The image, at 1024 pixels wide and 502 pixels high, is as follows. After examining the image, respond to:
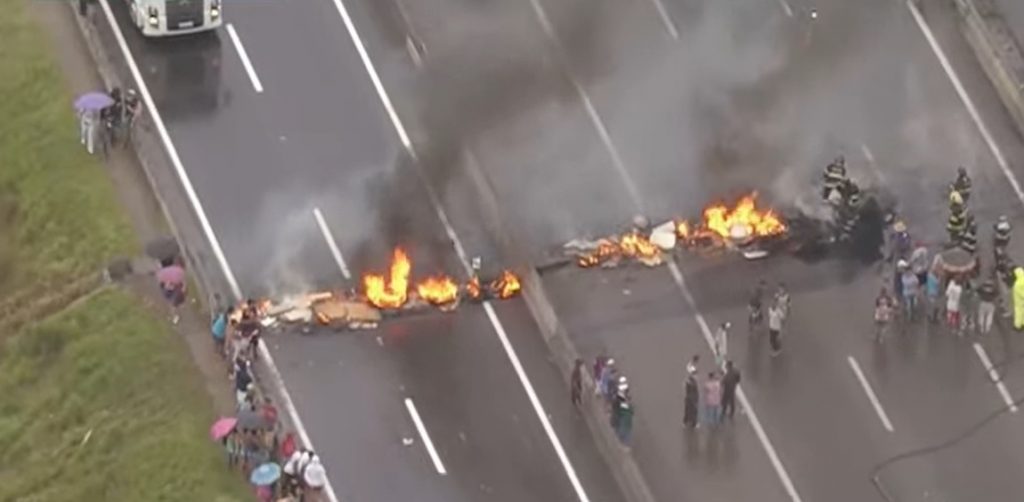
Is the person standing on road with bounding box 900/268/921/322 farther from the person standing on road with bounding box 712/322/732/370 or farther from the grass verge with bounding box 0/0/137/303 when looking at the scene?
the grass verge with bounding box 0/0/137/303

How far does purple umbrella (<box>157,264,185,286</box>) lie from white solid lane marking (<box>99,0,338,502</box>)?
1.02m

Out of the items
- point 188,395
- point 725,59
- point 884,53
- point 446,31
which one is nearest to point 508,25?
point 446,31

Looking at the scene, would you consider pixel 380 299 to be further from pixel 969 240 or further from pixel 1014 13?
pixel 1014 13

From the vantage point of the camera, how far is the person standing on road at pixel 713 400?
163 ft

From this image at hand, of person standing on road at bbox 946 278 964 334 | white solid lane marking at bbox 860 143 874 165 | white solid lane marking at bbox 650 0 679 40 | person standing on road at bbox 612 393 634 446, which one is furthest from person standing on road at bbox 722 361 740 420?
white solid lane marking at bbox 650 0 679 40

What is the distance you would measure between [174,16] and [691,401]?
16.7 m

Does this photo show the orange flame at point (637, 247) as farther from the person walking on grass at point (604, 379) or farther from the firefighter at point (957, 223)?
the firefighter at point (957, 223)

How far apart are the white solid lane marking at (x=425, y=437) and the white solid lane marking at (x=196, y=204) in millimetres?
2109

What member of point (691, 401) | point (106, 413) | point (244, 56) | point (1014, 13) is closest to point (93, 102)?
point (244, 56)

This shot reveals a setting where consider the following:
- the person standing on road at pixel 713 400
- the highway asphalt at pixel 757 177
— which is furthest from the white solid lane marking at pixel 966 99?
the person standing on road at pixel 713 400

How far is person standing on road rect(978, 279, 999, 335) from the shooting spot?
52781 mm

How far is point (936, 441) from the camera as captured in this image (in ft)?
165

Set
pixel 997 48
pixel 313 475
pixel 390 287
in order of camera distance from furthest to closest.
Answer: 1. pixel 997 48
2. pixel 390 287
3. pixel 313 475

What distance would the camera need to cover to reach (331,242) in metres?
54.2
